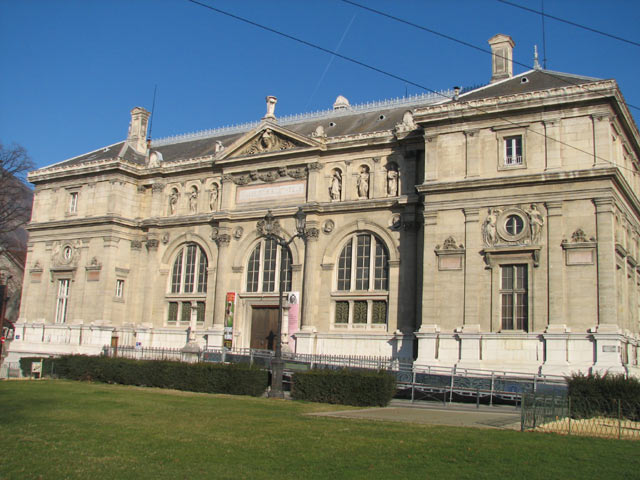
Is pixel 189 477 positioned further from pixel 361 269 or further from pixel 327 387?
pixel 361 269

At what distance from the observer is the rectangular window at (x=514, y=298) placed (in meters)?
31.2

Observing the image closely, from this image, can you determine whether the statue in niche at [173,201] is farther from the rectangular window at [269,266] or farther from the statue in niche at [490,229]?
the statue in niche at [490,229]

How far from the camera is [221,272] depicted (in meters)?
42.7

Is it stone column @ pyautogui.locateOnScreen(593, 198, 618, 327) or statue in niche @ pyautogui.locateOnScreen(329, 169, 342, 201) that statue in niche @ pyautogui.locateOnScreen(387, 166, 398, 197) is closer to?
statue in niche @ pyautogui.locateOnScreen(329, 169, 342, 201)

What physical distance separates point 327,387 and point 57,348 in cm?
2758

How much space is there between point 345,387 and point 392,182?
1664 cm

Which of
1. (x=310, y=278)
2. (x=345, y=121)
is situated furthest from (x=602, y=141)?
(x=345, y=121)

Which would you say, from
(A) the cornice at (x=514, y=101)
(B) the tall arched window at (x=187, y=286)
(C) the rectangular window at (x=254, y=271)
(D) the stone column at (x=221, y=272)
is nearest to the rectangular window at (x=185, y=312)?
(B) the tall arched window at (x=187, y=286)

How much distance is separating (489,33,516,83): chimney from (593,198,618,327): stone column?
38.1 ft

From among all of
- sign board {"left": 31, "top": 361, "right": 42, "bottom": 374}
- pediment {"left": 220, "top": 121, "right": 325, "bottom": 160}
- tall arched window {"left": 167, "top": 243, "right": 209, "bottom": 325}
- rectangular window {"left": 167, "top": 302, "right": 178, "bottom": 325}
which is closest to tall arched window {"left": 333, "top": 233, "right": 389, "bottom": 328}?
pediment {"left": 220, "top": 121, "right": 325, "bottom": 160}

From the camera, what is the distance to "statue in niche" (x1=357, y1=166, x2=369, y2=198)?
39.0 metres

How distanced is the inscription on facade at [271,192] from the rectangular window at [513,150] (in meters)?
12.7

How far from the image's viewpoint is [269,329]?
135 feet

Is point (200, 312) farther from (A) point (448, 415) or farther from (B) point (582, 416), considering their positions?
(B) point (582, 416)
